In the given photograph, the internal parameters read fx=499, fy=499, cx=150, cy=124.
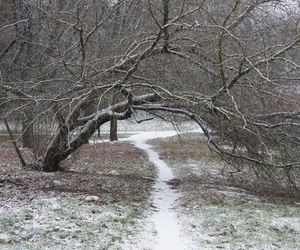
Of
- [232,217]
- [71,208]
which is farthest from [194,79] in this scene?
[71,208]

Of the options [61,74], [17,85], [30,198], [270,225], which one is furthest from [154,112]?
[270,225]

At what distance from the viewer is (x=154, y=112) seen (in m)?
13.9

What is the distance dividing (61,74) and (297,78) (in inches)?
250

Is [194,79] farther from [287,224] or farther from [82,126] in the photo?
[287,224]

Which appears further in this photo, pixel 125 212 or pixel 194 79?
pixel 194 79

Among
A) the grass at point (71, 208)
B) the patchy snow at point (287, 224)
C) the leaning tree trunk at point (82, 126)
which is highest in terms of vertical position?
the leaning tree trunk at point (82, 126)

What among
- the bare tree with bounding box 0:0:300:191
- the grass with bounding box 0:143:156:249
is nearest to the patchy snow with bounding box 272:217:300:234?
the bare tree with bounding box 0:0:300:191

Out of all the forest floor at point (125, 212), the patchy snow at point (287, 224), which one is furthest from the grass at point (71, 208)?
the patchy snow at point (287, 224)

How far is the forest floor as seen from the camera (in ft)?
25.4

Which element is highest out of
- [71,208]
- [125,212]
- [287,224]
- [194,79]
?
[194,79]

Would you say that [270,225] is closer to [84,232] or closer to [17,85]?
[84,232]

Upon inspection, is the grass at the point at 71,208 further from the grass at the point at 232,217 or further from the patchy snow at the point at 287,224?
the patchy snow at the point at 287,224

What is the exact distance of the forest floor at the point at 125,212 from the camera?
775cm

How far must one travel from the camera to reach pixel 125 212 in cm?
967
